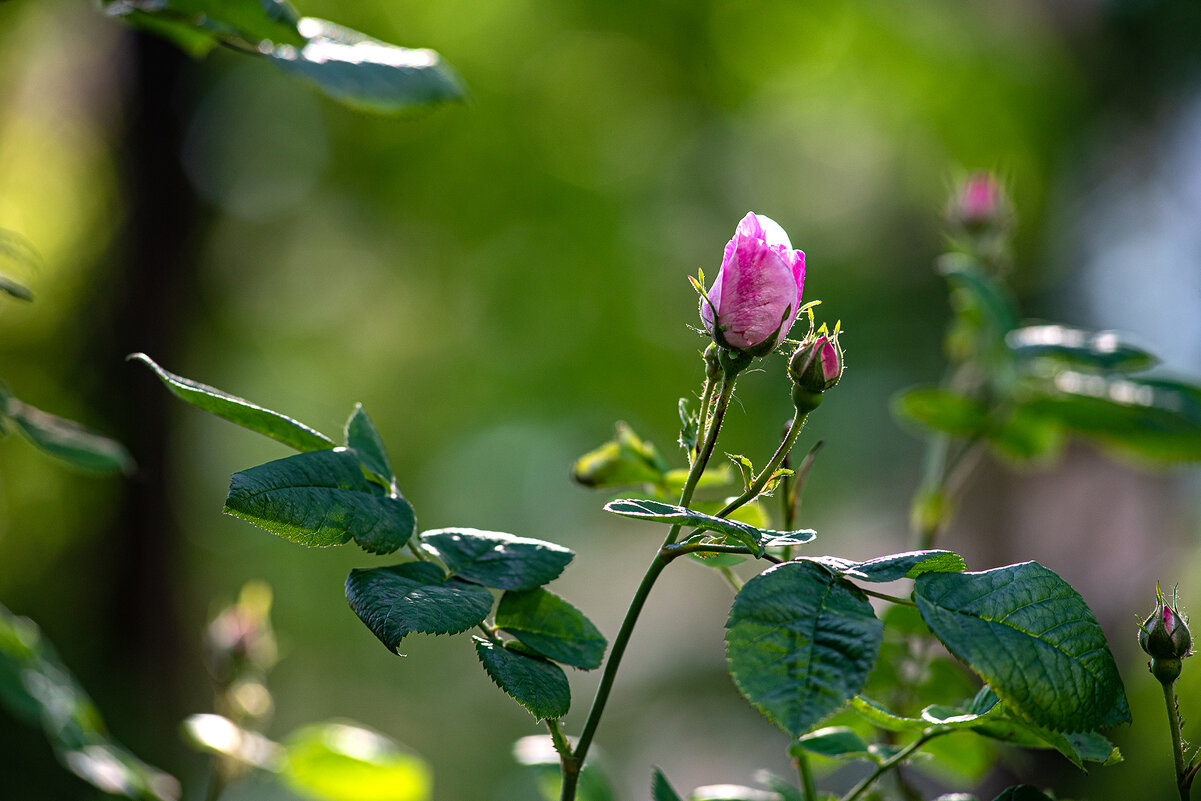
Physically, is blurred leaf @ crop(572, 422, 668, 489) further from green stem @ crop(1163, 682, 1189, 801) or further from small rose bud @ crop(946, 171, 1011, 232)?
small rose bud @ crop(946, 171, 1011, 232)

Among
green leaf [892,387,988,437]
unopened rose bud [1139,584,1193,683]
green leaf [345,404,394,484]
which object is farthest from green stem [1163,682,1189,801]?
green leaf [892,387,988,437]

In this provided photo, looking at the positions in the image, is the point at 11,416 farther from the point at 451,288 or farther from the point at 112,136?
the point at 451,288

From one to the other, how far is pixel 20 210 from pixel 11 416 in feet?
9.85

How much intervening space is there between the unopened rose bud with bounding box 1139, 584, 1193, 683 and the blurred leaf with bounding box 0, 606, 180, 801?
1.96ft

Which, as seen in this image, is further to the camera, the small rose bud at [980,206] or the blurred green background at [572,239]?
the blurred green background at [572,239]

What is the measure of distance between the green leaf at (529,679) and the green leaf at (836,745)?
A: 0.14 m

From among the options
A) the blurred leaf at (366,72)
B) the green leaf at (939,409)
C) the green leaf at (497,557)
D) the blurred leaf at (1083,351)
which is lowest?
the green leaf at (497,557)

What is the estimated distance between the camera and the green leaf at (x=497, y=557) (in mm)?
390

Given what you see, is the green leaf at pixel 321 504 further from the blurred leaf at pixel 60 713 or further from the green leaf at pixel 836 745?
the blurred leaf at pixel 60 713

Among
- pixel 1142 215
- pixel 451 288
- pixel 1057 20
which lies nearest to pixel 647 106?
pixel 451 288

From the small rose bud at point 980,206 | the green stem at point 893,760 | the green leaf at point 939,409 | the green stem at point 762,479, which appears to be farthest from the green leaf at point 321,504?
the small rose bud at point 980,206

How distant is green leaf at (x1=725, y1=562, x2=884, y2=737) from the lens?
28 cm

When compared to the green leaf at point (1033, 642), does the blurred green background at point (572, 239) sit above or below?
above

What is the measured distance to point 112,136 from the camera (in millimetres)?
3027
